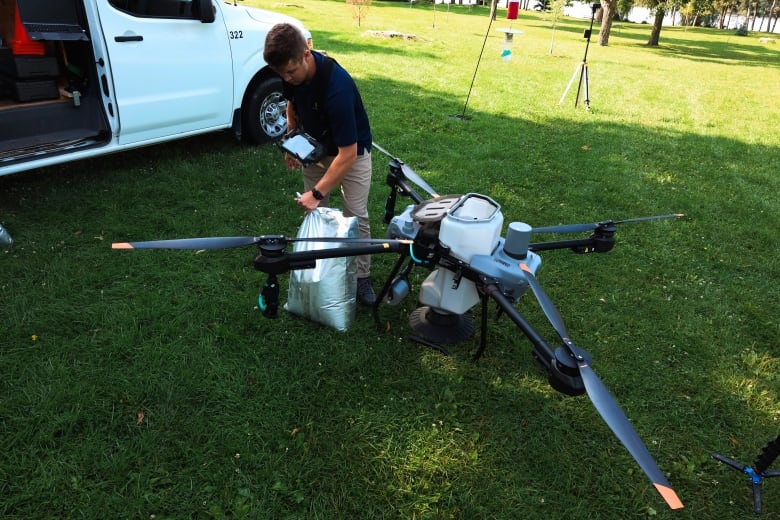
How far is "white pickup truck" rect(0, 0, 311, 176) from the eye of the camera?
486 cm

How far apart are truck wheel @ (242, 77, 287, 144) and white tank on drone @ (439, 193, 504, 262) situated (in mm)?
4572

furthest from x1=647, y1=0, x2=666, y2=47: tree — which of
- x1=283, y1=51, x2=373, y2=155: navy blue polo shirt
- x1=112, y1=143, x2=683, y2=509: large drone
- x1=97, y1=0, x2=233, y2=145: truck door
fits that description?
x1=283, y1=51, x2=373, y2=155: navy blue polo shirt

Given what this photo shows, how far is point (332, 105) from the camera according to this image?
9.86 feet

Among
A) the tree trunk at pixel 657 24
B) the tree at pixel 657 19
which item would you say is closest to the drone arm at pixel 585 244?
the tree at pixel 657 19

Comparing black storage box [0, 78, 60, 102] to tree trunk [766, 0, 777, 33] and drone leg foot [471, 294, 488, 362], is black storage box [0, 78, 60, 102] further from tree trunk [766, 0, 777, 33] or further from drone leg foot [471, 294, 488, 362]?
tree trunk [766, 0, 777, 33]

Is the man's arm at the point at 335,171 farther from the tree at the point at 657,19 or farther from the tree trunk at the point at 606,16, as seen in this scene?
the tree at the point at 657,19

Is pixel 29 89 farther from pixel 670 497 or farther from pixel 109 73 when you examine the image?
pixel 670 497

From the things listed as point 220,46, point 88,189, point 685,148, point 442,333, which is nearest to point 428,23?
point 685,148

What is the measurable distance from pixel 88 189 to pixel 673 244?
20.2 ft

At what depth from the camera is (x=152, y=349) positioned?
3.44m

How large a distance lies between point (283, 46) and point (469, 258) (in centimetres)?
151

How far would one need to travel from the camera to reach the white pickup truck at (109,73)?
4855 millimetres

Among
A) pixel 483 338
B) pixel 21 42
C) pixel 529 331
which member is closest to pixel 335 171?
pixel 483 338

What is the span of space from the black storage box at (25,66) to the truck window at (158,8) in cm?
96
